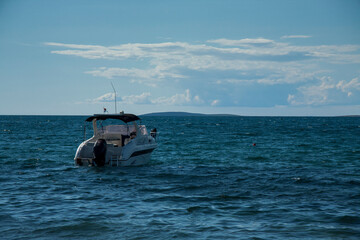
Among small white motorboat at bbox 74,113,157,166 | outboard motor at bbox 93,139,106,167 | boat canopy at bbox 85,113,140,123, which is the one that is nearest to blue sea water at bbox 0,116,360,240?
outboard motor at bbox 93,139,106,167

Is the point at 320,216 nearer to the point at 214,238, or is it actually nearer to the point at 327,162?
the point at 214,238

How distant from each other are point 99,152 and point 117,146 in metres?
1.70

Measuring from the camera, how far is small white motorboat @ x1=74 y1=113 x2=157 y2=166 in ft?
70.5

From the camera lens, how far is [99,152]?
2122cm

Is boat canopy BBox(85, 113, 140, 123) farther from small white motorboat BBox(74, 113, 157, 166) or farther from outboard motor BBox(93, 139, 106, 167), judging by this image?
outboard motor BBox(93, 139, 106, 167)

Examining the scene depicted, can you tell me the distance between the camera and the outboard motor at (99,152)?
21.2m

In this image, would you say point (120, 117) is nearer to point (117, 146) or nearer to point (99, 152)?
point (117, 146)

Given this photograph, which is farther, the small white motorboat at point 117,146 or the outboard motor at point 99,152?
the small white motorboat at point 117,146

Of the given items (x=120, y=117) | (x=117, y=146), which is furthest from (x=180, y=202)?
(x=120, y=117)

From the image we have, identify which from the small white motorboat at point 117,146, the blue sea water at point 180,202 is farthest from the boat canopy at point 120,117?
the blue sea water at point 180,202

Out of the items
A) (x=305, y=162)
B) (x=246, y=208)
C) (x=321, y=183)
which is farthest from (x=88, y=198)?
Result: (x=305, y=162)

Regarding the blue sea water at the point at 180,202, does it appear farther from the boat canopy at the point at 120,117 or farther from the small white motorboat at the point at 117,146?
the boat canopy at the point at 120,117

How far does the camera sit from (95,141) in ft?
75.8

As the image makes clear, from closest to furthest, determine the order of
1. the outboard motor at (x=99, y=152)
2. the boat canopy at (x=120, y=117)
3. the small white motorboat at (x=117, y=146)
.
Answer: the outboard motor at (x=99, y=152) → the small white motorboat at (x=117, y=146) → the boat canopy at (x=120, y=117)
